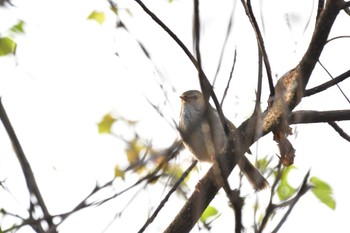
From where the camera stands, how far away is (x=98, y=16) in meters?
4.62

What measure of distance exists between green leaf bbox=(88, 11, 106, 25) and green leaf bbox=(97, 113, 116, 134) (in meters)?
0.65

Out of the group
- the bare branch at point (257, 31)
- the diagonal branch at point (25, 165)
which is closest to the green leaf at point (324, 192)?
the bare branch at point (257, 31)

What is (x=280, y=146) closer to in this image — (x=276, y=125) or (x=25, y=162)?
(x=276, y=125)

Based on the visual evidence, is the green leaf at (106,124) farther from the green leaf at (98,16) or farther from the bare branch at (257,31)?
the bare branch at (257,31)

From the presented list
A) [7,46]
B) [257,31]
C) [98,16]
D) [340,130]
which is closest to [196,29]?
[257,31]

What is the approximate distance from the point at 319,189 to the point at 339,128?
1.29 ft

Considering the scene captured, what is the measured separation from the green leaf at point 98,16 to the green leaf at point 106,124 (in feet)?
2.15

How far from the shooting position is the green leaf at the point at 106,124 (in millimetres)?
4379

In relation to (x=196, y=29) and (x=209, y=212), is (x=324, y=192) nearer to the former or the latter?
(x=209, y=212)

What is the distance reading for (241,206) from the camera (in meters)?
1.73

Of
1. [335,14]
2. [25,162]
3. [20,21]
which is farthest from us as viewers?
[20,21]

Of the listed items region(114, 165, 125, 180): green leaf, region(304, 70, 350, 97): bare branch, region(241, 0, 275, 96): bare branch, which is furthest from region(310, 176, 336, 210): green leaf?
region(114, 165, 125, 180): green leaf

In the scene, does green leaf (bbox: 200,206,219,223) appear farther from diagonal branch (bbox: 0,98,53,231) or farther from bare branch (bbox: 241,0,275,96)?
diagonal branch (bbox: 0,98,53,231)

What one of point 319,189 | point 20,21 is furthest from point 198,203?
point 20,21
